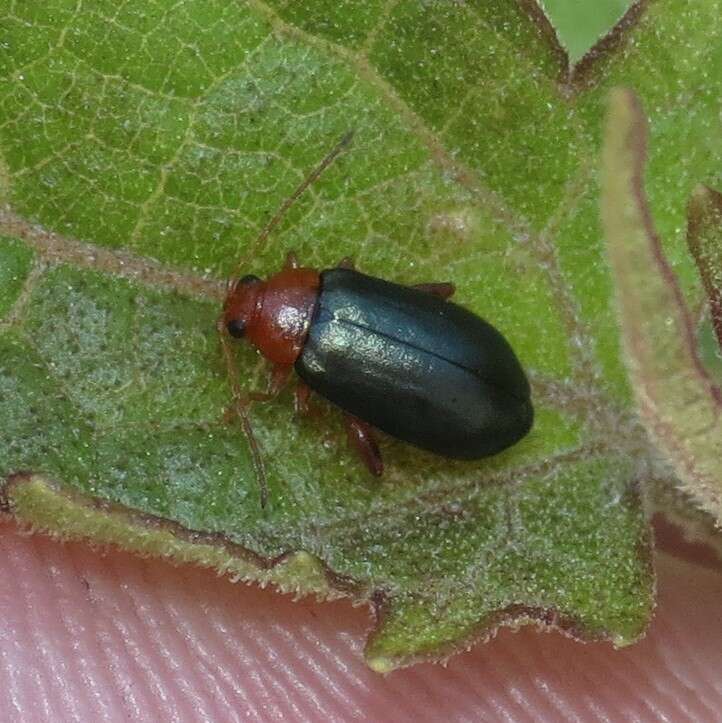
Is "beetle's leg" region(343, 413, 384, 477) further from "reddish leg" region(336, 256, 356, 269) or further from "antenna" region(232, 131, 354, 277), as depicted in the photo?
"antenna" region(232, 131, 354, 277)

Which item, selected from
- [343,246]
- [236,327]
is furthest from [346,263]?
[236,327]

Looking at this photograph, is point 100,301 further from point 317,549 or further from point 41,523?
point 317,549

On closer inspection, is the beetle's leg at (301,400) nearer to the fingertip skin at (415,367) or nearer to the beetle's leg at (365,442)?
the fingertip skin at (415,367)

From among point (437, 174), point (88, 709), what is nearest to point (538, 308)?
point (437, 174)

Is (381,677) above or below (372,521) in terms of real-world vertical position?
below

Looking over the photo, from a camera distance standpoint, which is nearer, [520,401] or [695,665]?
[520,401]

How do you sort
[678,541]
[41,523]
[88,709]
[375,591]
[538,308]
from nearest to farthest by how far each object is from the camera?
[41,523] → [375,591] → [538,308] → [88,709] → [678,541]

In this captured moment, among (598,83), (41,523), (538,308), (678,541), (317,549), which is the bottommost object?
(41,523)

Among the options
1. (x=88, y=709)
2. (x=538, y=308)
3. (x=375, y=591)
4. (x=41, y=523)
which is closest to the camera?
(x=41, y=523)

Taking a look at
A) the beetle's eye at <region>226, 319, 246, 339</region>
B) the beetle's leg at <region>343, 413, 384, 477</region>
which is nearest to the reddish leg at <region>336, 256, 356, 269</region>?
the beetle's eye at <region>226, 319, 246, 339</region>
